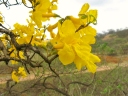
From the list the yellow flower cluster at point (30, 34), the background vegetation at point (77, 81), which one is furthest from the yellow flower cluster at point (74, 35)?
the background vegetation at point (77, 81)

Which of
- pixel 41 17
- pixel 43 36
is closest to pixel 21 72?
pixel 43 36

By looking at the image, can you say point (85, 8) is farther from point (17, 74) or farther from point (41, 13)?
point (17, 74)

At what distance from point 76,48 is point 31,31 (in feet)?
1.46

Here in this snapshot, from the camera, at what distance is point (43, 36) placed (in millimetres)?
1418

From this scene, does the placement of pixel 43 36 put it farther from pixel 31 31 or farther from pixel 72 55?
pixel 72 55

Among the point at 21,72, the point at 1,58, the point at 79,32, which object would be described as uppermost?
the point at 79,32

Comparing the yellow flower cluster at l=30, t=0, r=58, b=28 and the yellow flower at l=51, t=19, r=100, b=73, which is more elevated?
the yellow flower cluster at l=30, t=0, r=58, b=28

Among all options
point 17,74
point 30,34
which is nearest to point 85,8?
point 30,34

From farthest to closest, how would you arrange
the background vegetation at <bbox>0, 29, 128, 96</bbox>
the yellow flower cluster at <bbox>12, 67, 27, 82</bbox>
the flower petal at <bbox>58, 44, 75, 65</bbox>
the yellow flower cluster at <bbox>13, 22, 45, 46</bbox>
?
the background vegetation at <bbox>0, 29, 128, 96</bbox> < the yellow flower cluster at <bbox>12, 67, 27, 82</bbox> < the yellow flower cluster at <bbox>13, 22, 45, 46</bbox> < the flower petal at <bbox>58, 44, 75, 65</bbox>

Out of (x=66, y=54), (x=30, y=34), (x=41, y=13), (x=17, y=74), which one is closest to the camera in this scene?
(x=66, y=54)

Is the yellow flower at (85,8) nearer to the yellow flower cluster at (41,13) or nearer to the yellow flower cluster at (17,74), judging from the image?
the yellow flower cluster at (41,13)

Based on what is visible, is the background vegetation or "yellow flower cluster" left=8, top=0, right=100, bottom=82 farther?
the background vegetation

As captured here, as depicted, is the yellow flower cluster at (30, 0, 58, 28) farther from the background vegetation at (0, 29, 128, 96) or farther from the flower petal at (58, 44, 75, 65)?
the background vegetation at (0, 29, 128, 96)

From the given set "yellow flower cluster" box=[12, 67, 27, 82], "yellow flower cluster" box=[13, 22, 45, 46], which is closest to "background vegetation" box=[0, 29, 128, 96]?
"yellow flower cluster" box=[12, 67, 27, 82]
